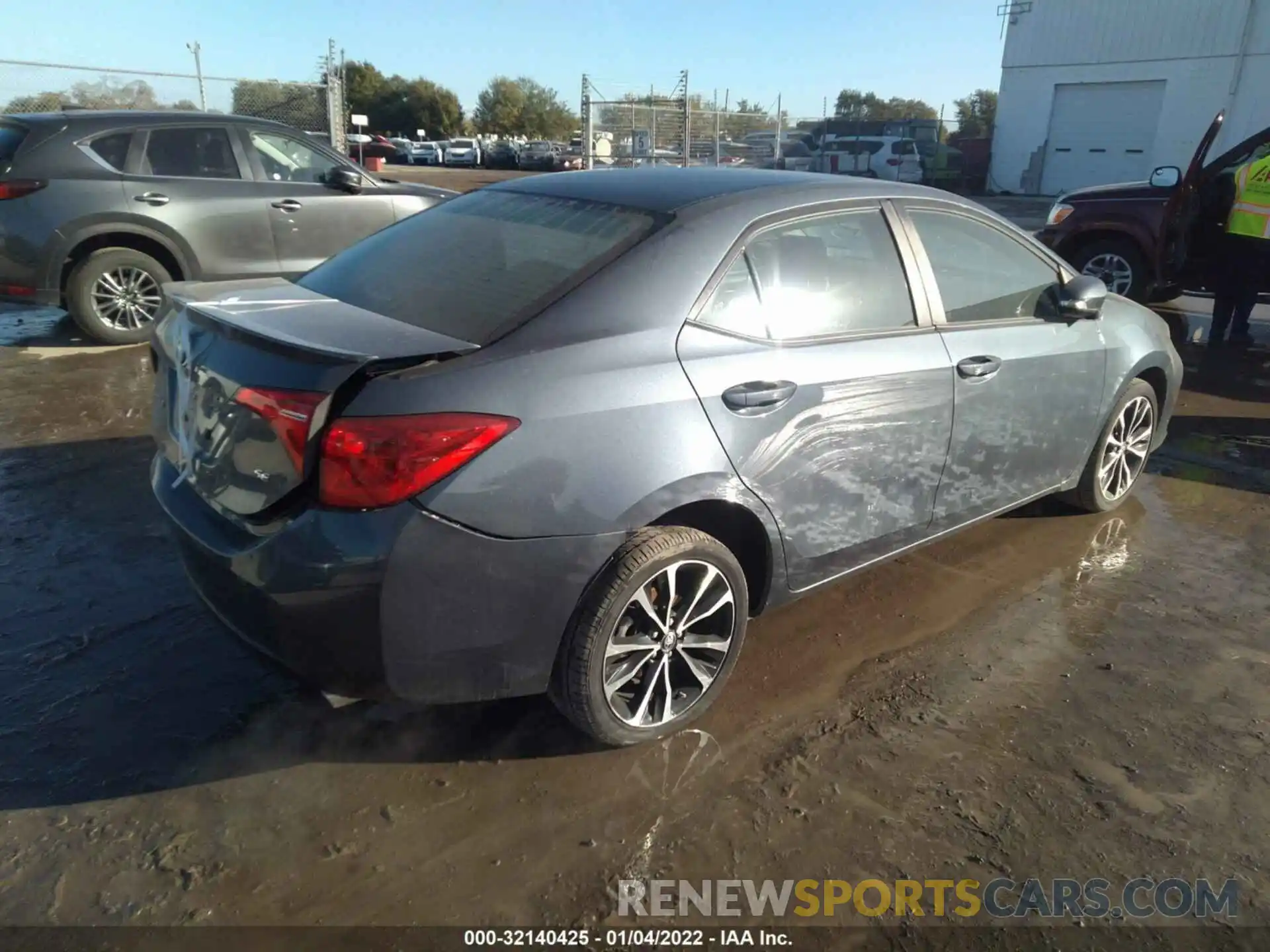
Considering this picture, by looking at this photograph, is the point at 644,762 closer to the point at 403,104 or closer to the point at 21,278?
Answer: the point at 21,278

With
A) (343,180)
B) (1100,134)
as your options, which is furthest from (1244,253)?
(1100,134)

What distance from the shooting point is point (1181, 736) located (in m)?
3.01

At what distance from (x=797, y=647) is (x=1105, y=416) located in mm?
1941

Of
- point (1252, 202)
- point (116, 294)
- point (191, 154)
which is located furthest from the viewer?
point (1252, 202)

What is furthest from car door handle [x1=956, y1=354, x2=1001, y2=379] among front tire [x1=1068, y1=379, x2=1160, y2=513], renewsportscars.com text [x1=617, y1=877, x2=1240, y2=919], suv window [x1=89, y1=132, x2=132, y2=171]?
suv window [x1=89, y1=132, x2=132, y2=171]

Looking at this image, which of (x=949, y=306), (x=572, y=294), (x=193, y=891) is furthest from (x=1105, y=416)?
(x=193, y=891)

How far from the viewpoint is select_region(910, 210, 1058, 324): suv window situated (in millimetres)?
3562

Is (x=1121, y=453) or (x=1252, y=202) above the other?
(x=1252, y=202)

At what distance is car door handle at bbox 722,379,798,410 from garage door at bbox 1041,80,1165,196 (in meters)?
27.4

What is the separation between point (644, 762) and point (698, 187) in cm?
186

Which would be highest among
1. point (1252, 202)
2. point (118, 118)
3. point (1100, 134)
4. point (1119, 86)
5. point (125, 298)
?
point (1119, 86)

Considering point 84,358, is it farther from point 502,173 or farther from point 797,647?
point 502,173

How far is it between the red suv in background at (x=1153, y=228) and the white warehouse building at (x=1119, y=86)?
19.5 metres

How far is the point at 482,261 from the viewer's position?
3.06m
